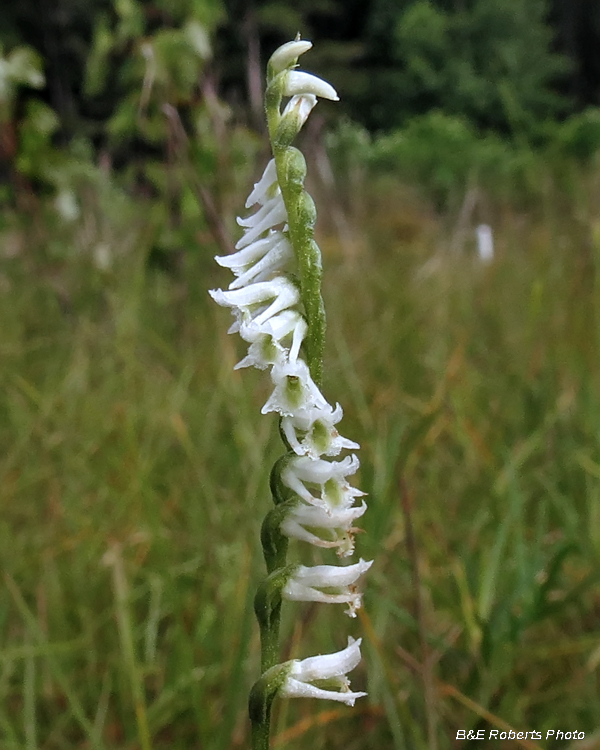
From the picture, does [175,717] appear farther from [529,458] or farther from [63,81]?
[63,81]

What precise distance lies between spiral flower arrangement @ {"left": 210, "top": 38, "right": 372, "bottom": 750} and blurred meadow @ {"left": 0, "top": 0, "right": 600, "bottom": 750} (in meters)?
0.28

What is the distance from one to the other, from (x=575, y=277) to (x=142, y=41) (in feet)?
4.29

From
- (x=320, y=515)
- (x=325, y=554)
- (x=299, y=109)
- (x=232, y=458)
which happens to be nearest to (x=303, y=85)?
(x=299, y=109)

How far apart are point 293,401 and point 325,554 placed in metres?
0.52

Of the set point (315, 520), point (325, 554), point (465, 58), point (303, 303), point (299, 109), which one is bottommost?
point (325, 554)

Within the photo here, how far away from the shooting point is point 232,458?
3.98 feet

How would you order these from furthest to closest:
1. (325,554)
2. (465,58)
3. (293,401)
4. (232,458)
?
(465,58), (232,458), (325,554), (293,401)

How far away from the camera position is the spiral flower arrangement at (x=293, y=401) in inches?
15.5

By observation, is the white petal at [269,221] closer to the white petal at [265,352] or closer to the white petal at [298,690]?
the white petal at [265,352]

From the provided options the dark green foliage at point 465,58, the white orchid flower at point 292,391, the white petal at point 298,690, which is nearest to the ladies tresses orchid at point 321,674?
the white petal at point 298,690

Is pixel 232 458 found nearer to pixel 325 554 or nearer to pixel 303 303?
pixel 325 554

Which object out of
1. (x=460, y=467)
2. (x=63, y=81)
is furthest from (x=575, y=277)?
(x=63, y=81)

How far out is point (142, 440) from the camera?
1507 mm

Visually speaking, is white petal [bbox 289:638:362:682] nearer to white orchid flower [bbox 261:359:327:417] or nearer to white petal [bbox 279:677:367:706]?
white petal [bbox 279:677:367:706]
